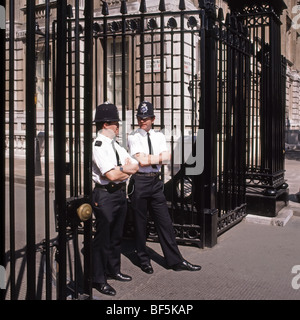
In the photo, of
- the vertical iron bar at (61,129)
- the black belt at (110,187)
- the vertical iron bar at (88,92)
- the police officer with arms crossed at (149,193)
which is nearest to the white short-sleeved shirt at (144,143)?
the police officer with arms crossed at (149,193)

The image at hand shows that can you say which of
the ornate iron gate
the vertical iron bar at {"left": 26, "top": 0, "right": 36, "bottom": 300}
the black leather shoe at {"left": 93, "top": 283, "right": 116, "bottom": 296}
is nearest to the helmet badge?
the ornate iron gate

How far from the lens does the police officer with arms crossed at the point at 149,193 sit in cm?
469

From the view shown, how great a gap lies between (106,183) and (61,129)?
181cm

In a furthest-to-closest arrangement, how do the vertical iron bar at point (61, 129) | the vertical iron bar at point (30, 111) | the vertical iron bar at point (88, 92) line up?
1. the vertical iron bar at point (88, 92)
2. the vertical iron bar at point (61, 129)
3. the vertical iron bar at point (30, 111)

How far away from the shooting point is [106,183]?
13.7ft

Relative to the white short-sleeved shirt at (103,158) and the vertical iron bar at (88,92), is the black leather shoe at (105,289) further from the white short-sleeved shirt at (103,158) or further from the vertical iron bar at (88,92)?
the vertical iron bar at (88,92)

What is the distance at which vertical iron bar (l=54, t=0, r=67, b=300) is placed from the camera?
94.0 inches

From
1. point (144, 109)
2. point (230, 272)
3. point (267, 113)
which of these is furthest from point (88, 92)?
point (267, 113)

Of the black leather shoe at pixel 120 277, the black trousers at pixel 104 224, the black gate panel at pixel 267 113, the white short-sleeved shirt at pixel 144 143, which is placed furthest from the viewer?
the black gate panel at pixel 267 113

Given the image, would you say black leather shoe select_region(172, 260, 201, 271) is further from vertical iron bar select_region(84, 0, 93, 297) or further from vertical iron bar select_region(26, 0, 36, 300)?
vertical iron bar select_region(26, 0, 36, 300)

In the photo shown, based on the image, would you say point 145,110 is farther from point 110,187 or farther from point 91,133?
point 91,133
